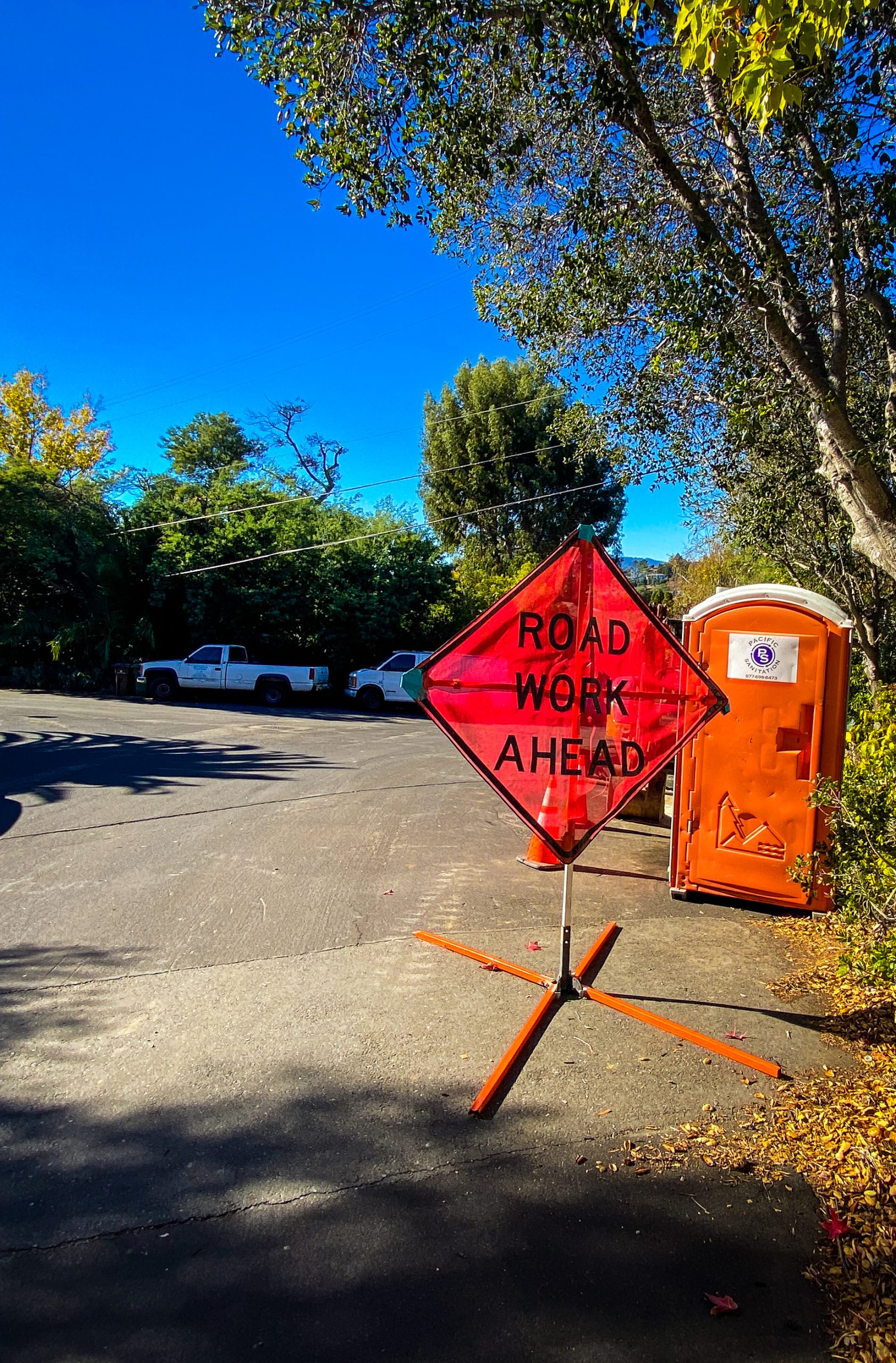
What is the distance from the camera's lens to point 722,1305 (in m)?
2.28

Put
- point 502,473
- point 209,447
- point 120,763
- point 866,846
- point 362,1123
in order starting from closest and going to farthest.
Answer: point 362,1123
point 866,846
point 120,763
point 502,473
point 209,447

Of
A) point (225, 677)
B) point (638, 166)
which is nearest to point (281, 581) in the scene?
point (225, 677)

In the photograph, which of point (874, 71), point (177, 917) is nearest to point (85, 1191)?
point (177, 917)

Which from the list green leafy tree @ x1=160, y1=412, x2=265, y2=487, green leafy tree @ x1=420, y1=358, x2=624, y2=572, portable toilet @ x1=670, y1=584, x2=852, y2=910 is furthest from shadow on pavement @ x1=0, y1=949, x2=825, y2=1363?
green leafy tree @ x1=160, y1=412, x2=265, y2=487

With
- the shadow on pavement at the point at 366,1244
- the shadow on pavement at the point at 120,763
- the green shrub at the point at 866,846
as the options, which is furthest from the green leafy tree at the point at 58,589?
the shadow on pavement at the point at 366,1244

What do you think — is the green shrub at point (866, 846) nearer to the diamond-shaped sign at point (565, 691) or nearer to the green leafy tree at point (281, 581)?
the diamond-shaped sign at point (565, 691)

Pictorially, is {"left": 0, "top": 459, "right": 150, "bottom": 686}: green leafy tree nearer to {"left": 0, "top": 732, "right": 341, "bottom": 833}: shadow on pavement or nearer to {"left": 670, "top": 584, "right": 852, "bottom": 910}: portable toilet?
{"left": 0, "top": 732, "right": 341, "bottom": 833}: shadow on pavement

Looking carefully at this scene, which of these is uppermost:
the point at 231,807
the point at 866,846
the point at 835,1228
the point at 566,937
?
the point at 866,846

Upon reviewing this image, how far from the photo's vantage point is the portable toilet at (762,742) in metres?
5.36

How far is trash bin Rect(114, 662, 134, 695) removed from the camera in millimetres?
25000

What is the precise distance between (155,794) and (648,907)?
618cm

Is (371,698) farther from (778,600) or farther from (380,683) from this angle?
(778,600)

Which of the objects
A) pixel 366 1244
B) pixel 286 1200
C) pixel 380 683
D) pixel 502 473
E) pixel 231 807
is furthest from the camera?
pixel 502 473

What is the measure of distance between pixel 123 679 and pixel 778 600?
2322cm
